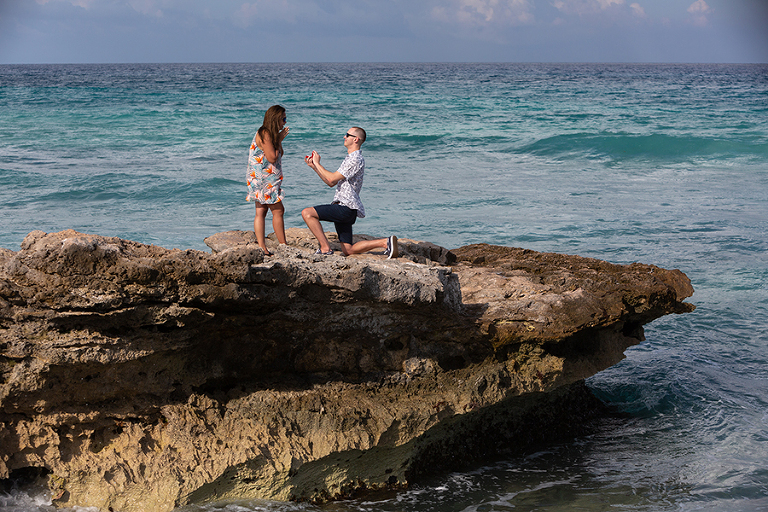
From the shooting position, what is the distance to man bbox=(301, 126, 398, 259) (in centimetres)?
496

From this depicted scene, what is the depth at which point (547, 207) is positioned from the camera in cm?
1334

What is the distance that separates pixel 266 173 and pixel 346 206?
27.1 inches

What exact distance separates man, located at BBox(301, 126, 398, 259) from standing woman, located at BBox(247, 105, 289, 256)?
0.79ft

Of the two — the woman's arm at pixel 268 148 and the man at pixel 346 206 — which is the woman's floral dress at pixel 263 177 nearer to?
the woman's arm at pixel 268 148

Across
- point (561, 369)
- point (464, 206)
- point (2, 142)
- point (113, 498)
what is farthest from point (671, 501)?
point (2, 142)

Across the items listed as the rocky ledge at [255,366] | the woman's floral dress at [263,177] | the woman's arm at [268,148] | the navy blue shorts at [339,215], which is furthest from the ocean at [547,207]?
the woman's arm at [268,148]

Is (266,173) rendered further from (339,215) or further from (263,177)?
(339,215)

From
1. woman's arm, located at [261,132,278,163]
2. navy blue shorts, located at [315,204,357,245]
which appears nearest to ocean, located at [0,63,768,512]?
navy blue shorts, located at [315,204,357,245]

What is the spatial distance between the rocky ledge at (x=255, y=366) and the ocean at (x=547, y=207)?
9.5 inches

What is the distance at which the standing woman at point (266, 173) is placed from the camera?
484cm

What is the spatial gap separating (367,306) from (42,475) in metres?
2.04

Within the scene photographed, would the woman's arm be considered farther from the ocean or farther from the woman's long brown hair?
the ocean

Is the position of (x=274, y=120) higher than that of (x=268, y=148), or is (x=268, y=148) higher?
(x=274, y=120)

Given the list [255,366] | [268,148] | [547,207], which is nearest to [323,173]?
[268,148]
